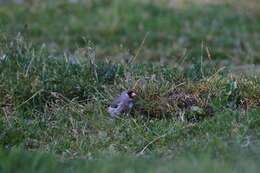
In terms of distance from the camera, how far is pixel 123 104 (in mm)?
5238

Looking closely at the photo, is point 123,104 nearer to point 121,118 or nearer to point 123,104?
point 123,104

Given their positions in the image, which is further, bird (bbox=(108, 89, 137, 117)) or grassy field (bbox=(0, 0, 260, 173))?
bird (bbox=(108, 89, 137, 117))

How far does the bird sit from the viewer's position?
5246mm

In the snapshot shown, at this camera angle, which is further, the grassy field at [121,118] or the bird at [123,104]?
the bird at [123,104]

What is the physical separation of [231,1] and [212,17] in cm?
154

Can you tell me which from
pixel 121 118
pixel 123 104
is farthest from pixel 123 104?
pixel 121 118

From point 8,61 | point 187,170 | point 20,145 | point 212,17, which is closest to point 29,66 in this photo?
point 8,61

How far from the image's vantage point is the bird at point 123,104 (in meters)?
5.25

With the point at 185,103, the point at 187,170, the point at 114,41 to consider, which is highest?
the point at 187,170

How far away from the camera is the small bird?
5246 mm

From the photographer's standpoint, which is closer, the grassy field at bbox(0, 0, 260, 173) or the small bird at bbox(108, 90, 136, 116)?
the grassy field at bbox(0, 0, 260, 173)

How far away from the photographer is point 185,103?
212 inches

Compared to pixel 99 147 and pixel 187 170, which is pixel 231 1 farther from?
pixel 187 170

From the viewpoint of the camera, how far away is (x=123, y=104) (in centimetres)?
524
